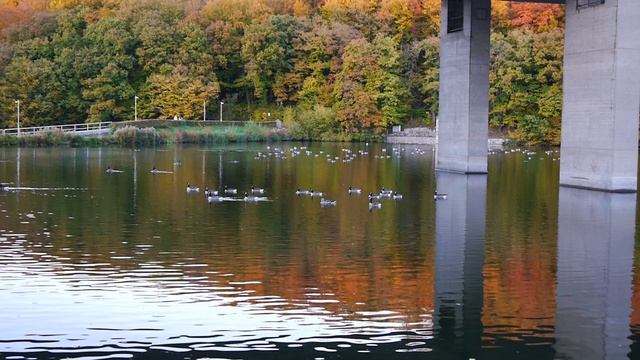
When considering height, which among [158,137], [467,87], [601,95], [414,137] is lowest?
[158,137]

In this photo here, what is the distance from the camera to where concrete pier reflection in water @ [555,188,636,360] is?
30.8 ft

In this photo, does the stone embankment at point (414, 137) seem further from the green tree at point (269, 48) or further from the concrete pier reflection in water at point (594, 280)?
the concrete pier reflection in water at point (594, 280)

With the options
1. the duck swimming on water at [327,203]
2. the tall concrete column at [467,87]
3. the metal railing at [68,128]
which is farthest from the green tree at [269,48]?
the duck swimming on water at [327,203]

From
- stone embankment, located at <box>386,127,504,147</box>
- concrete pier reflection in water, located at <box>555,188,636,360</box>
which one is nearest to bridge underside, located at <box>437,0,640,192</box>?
concrete pier reflection in water, located at <box>555,188,636,360</box>

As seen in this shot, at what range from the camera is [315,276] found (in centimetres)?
1273

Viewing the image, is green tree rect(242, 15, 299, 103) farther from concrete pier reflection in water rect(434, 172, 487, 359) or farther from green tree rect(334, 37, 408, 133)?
concrete pier reflection in water rect(434, 172, 487, 359)

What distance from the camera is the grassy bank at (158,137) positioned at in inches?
2087

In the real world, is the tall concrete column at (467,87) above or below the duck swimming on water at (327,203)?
above

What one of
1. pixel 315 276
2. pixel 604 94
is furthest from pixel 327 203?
pixel 315 276

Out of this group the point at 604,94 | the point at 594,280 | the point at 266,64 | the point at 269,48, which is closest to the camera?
the point at 594,280

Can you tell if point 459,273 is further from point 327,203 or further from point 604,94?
point 604,94

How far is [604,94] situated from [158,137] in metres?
39.3

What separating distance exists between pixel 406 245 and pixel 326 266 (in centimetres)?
266

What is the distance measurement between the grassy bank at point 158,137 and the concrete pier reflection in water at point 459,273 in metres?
34.8
